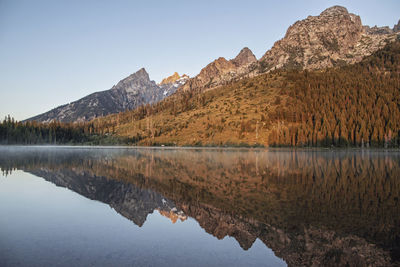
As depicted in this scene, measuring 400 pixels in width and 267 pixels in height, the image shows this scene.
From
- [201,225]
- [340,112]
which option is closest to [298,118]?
[340,112]

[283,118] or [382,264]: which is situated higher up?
[283,118]

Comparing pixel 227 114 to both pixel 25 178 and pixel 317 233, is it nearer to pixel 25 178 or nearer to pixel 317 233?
pixel 25 178

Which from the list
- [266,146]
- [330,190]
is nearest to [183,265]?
[330,190]

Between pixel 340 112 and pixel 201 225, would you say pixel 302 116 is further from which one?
pixel 201 225

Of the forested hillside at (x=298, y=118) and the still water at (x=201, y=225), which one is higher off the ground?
the forested hillside at (x=298, y=118)

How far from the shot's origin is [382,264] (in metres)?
9.41

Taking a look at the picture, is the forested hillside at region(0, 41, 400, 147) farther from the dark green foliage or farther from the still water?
the still water

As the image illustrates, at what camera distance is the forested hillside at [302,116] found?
404 feet

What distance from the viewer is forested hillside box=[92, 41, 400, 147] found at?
12319cm

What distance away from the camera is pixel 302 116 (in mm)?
143000

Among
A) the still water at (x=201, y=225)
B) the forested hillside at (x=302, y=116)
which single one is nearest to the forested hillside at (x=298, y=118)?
the forested hillside at (x=302, y=116)

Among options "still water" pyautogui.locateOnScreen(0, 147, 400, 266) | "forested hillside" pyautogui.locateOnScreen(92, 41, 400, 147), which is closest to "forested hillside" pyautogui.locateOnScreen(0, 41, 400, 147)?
"forested hillside" pyautogui.locateOnScreen(92, 41, 400, 147)

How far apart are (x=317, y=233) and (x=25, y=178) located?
1089 inches

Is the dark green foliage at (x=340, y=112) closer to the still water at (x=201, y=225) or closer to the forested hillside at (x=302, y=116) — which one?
the forested hillside at (x=302, y=116)
